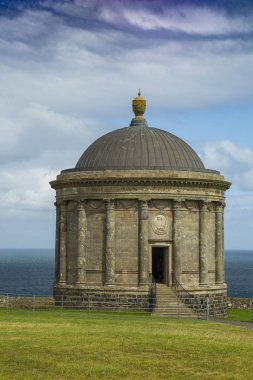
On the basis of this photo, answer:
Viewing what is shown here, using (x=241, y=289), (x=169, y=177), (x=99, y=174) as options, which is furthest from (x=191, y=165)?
(x=241, y=289)

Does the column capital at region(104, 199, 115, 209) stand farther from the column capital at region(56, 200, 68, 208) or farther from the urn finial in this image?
the urn finial

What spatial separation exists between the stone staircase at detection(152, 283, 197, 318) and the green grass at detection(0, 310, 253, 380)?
698 centimetres

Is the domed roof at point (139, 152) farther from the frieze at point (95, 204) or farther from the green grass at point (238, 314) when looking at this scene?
the green grass at point (238, 314)

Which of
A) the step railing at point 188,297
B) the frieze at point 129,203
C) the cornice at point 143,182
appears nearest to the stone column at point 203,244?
the step railing at point 188,297

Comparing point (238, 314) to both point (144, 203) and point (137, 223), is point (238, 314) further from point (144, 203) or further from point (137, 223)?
point (144, 203)

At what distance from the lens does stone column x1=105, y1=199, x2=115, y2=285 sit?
44.6m

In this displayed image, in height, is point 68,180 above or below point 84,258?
above

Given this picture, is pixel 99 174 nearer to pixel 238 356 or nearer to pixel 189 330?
pixel 189 330

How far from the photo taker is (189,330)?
3073 centimetres

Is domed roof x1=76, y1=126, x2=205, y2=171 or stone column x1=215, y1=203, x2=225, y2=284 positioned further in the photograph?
stone column x1=215, y1=203, x2=225, y2=284

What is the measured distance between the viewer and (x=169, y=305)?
42.2 m

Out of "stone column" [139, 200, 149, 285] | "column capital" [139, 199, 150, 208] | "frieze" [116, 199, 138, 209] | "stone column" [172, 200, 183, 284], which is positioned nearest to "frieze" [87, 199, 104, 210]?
"frieze" [116, 199, 138, 209]

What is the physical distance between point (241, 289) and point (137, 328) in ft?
316

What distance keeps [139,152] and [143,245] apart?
5821 mm
